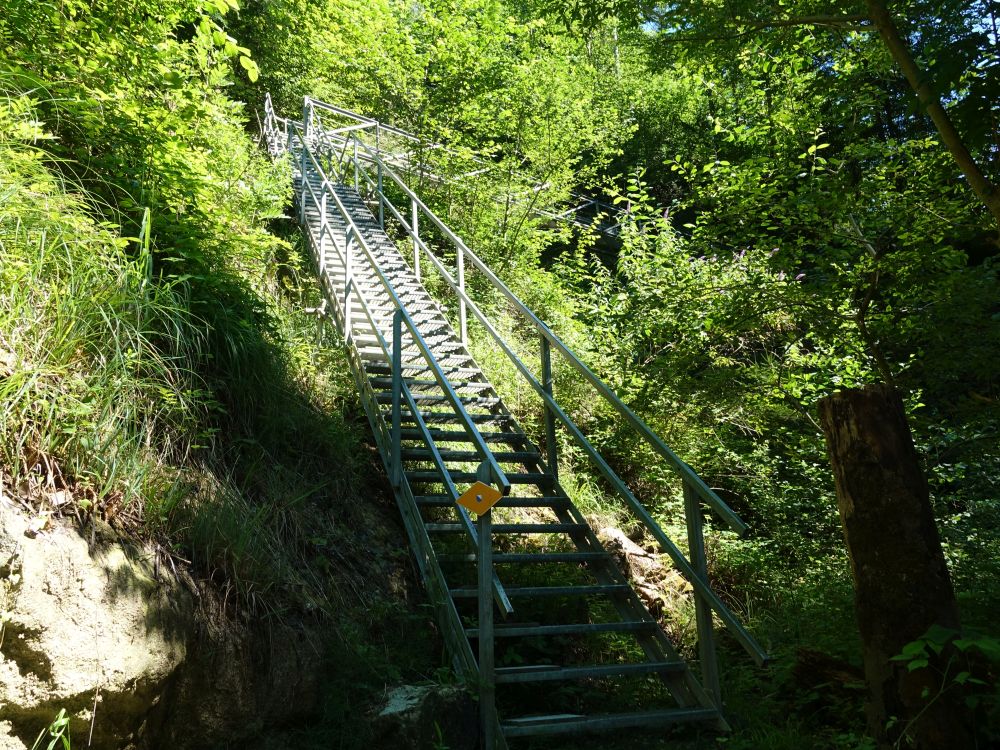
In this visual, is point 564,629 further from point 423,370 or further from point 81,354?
point 423,370

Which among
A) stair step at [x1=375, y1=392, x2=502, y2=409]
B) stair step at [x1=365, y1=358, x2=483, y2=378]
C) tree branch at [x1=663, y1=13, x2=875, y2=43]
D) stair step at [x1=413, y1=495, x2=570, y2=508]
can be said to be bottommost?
stair step at [x1=413, y1=495, x2=570, y2=508]

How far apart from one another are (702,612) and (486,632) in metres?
1.09

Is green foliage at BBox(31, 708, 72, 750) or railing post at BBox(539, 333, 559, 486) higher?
railing post at BBox(539, 333, 559, 486)

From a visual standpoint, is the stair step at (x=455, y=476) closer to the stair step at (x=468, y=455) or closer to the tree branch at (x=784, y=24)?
the stair step at (x=468, y=455)

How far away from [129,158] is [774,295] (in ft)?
15.0

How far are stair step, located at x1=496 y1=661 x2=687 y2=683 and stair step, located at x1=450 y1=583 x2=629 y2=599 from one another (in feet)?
1.46

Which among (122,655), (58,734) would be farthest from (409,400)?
(58,734)

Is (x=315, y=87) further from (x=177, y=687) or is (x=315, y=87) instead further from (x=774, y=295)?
(x=177, y=687)

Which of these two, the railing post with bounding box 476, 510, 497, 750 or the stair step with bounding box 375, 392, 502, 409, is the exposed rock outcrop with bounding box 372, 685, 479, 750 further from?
the stair step with bounding box 375, 392, 502, 409

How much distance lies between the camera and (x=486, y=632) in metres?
3.35

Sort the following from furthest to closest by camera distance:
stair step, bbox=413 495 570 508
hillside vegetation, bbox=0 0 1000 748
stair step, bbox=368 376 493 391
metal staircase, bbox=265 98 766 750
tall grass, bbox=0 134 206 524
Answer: stair step, bbox=368 376 493 391 → stair step, bbox=413 495 570 508 → metal staircase, bbox=265 98 766 750 → hillside vegetation, bbox=0 0 1000 748 → tall grass, bbox=0 134 206 524

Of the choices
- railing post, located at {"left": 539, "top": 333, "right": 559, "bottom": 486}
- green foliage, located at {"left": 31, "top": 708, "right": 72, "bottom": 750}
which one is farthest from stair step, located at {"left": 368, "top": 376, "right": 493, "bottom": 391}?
green foliage, located at {"left": 31, "top": 708, "right": 72, "bottom": 750}

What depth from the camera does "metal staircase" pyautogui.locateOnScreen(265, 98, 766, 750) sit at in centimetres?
346

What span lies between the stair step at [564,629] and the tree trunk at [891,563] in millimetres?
1159
